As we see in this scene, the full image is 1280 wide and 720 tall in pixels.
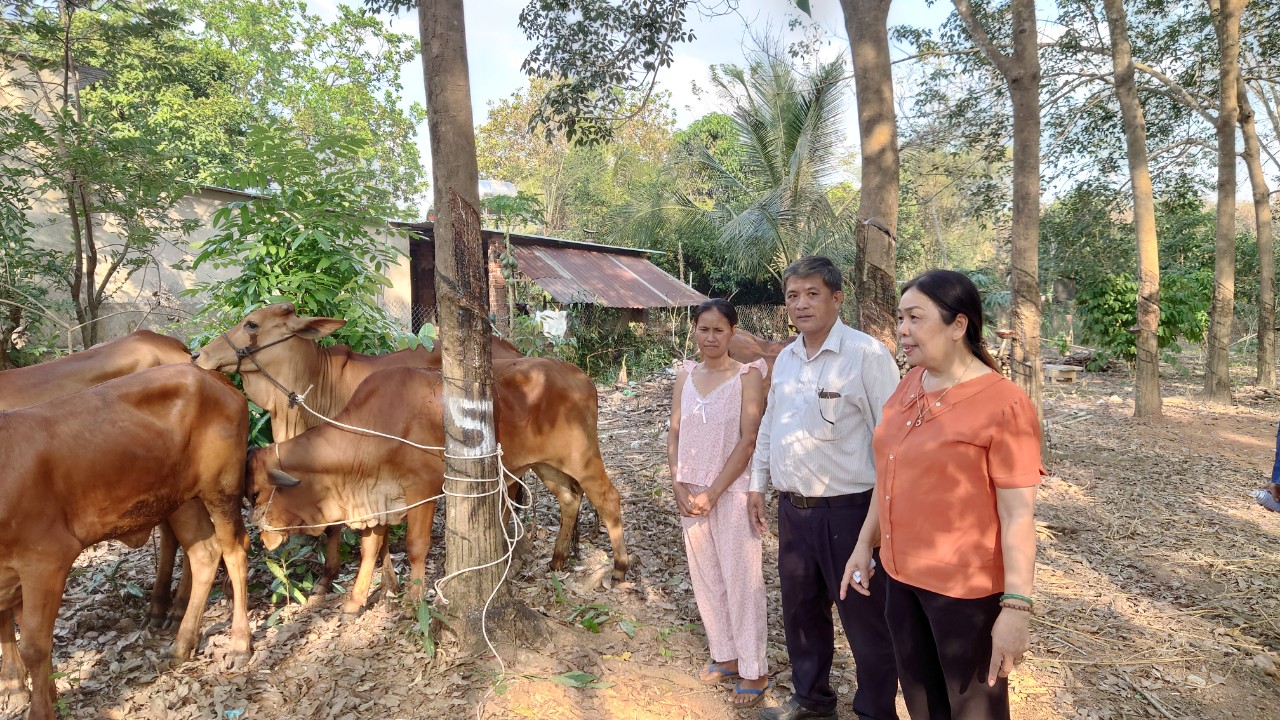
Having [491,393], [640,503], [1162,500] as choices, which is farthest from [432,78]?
[1162,500]

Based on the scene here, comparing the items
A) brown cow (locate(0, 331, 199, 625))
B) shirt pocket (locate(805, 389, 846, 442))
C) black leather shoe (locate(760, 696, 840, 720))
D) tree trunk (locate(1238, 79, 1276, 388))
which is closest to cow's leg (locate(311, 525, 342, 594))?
brown cow (locate(0, 331, 199, 625))

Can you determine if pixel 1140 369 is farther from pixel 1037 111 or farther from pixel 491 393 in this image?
pixel 491 393

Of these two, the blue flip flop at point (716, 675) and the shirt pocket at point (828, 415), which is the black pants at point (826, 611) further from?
the blue flip flop at point (716, 675)

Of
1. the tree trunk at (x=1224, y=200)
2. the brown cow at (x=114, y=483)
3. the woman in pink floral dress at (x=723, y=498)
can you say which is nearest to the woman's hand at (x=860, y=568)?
the woman in pink floral dress at (x=723, y=498)

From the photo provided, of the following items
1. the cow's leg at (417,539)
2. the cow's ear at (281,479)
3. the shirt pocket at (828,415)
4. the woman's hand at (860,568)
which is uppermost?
the shirt pocket at (828,415)

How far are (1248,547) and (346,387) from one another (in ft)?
22.5

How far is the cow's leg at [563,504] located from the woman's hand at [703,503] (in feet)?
5.41

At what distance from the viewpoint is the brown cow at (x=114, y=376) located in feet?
13.3

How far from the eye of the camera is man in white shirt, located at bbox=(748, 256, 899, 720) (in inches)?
116

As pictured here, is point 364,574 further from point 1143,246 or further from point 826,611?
point 1143,246

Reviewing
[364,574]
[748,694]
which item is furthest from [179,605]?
[748,694]

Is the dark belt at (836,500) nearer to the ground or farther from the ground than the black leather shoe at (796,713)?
farther from the ground

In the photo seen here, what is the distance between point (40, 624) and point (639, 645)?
8.90 ft

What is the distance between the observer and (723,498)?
3533 millimetres
